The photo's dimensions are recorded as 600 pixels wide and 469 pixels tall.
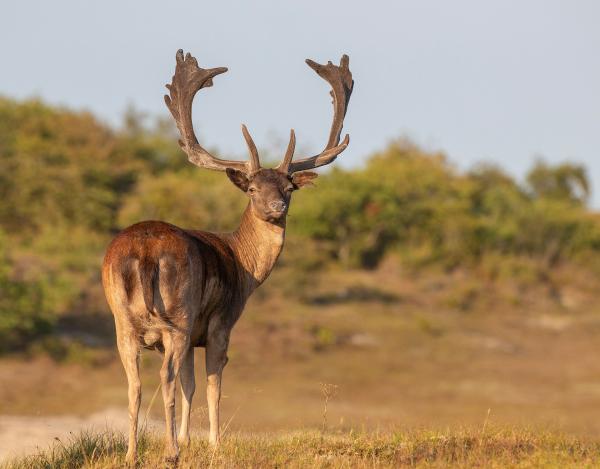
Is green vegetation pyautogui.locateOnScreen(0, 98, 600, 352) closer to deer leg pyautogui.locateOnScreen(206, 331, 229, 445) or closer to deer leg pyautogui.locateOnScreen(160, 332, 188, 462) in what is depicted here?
deer leg pyautogui.locateOnScreen(206, 331, 229, 445)

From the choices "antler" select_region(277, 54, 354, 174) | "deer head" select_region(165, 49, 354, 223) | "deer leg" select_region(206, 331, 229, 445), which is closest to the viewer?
"deer leg" select_region(206, 331, 229, 445)

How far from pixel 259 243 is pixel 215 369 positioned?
1.58m

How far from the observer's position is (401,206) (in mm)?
60875

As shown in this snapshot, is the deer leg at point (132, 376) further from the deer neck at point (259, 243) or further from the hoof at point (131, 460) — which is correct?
the deer neck at point (259, 243)

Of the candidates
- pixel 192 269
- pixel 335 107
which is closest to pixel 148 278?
pixel 192 269

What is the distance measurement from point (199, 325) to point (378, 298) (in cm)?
3605

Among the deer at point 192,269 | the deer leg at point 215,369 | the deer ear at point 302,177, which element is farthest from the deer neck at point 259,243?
the deer leg at point 215,369

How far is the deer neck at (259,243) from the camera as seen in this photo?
37.0 feet

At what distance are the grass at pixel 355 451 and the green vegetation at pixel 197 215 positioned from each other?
884 inches

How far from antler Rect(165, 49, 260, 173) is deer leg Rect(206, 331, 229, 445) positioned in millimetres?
2167

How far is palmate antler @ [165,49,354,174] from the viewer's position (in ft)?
37.6

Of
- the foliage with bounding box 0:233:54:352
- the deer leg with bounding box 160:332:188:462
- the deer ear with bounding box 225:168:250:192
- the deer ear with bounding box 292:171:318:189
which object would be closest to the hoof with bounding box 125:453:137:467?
the deer leg with bounding box 160:332:188:462

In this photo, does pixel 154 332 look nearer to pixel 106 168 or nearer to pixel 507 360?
pixel 507 360

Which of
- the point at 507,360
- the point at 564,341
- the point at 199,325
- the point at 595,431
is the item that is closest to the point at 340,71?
the point at 199,325
